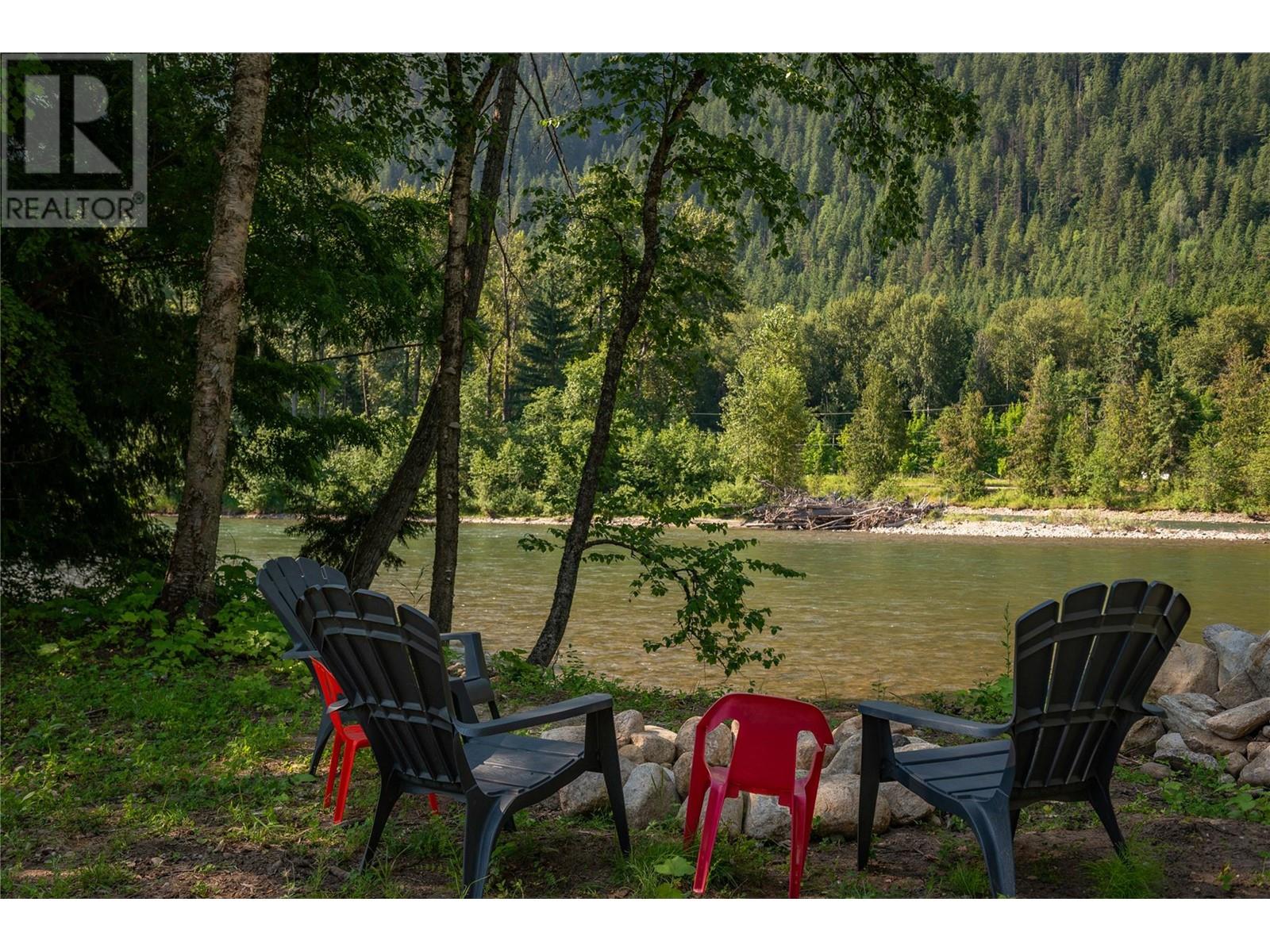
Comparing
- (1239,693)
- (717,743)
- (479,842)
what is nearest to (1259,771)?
(1239,693)

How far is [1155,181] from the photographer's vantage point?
286ft

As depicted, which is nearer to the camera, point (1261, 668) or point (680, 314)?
point (1261, 668)

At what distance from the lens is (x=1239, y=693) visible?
14.8 ft

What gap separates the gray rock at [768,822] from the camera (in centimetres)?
304

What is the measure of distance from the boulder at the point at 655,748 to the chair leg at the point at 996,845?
4.43 ft

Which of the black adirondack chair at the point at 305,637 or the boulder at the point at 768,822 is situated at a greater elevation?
the black adirondack chair at the point at 305,637

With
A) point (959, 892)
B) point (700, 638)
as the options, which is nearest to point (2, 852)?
point (959, 892)

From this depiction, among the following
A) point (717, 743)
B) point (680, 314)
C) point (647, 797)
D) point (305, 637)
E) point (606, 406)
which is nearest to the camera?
point (647, 797)

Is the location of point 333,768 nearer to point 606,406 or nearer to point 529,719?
point 529,719

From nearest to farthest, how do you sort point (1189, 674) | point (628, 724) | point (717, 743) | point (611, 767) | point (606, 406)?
point (611, 767) → point (717, 743) → point (628, 724) → point (1189, 674) → point (606, 406)

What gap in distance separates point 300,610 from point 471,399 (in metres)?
29.7

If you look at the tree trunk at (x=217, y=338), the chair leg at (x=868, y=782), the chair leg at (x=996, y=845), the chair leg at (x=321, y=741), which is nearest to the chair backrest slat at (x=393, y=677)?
the chair leg at (x=321, y=741)

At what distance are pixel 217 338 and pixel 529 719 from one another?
394 cm

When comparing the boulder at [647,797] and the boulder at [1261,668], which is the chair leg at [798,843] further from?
the boulder at [1261,668]
